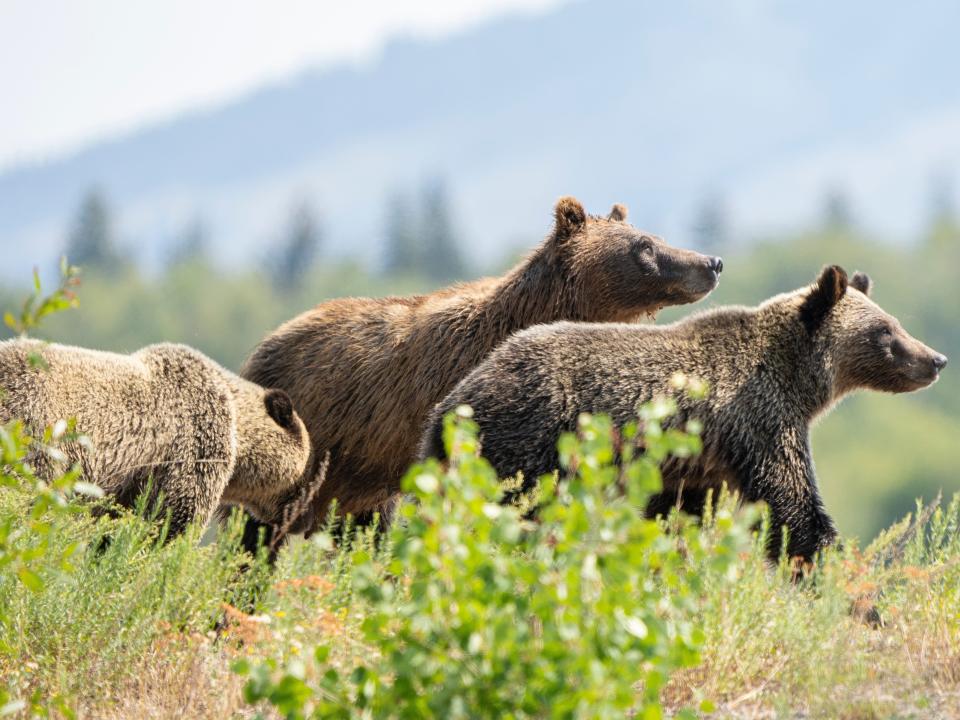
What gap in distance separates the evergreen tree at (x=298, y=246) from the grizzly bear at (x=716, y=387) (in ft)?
370

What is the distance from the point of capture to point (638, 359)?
7.20 metres

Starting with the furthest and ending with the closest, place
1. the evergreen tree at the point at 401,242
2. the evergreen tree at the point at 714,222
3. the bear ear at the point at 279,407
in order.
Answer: the evergreen tree at the point at 714,222, the evergreen tree at the point at 401,242, the bear ear at the point at 279,407

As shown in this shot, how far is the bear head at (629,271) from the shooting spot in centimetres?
954

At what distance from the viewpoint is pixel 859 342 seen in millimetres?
8062

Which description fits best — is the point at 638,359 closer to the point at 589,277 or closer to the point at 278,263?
the point at 589,277

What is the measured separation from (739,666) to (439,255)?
420 ft

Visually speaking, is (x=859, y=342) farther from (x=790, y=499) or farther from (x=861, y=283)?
(x=790, y=499)

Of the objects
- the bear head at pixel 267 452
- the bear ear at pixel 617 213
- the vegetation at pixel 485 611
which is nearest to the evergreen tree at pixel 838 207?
the bear ear at pixel 617 213

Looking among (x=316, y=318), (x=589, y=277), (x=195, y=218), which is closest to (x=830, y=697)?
(x=589, y=277)

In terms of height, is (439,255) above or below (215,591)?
below

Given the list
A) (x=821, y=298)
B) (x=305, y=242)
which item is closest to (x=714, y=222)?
(x=305, y=242)

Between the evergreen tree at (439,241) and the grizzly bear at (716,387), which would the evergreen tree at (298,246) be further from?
the grizzly bear at (716,387)

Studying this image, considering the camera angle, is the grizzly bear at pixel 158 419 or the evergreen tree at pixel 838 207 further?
the evergreen tree at pixel 838 207

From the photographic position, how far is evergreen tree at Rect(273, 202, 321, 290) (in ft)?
399
